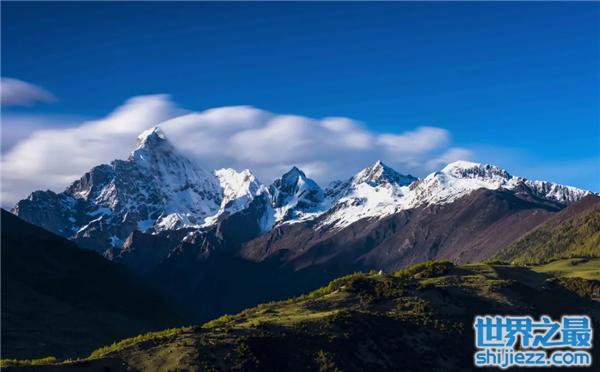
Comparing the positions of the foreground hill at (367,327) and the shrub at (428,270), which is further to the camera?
the shrub at (428,270)

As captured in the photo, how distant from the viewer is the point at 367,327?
441 ft

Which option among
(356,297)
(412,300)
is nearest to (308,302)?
(356,297)

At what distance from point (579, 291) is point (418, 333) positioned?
73565 mm

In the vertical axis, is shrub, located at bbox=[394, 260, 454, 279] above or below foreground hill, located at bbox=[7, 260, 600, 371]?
above

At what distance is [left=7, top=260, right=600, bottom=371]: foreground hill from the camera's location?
109562 millimetres

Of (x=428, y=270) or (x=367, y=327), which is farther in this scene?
(x=428, y=270)

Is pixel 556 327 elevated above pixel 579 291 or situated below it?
below

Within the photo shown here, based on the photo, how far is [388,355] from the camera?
420ft

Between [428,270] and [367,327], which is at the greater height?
[428,270]

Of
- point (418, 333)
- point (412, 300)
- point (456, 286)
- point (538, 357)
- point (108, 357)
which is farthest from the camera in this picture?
point (456, 286)

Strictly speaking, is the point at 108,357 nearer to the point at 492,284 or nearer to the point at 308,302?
the point at 308,302

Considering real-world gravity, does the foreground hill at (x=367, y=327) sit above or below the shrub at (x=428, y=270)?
below

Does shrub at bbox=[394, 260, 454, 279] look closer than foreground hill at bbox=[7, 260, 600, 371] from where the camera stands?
No

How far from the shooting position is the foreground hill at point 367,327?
10956 centimetres
